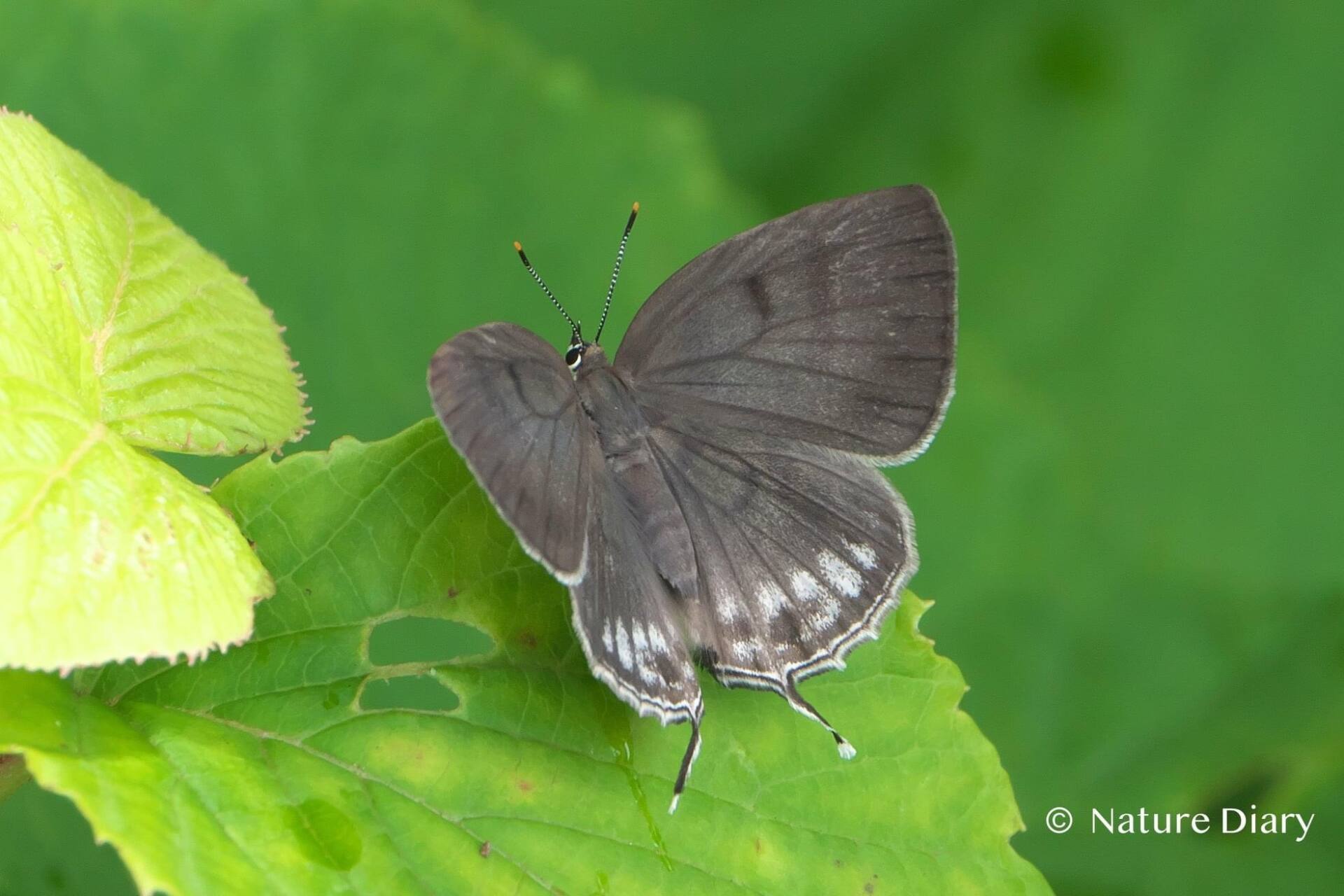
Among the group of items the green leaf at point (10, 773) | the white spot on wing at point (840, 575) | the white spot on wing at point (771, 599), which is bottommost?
the green leaf at point (10, 773)

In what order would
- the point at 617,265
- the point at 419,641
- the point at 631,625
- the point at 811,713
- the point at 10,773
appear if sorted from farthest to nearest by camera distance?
the point at 419,641, the point at 617,265, the point at 631,625, the point at 811,713, the point at 10,773

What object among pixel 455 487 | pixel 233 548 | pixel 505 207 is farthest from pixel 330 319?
pixel 233 548

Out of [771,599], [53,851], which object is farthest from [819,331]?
[53,851]

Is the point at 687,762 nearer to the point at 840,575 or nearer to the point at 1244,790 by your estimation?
the point at 840,575

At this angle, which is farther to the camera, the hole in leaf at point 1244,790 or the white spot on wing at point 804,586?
the hole in leaf at point 1244,790

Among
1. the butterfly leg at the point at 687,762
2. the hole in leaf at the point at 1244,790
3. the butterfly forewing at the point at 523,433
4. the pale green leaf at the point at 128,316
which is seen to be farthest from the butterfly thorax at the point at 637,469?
the hole in leaf at the point at 1244,790

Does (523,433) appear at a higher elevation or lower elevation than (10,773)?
higher

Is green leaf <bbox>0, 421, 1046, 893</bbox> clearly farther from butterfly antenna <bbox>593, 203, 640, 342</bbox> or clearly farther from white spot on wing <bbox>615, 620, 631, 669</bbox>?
butterfly antenna <bbox>593, 203, 640, 342</bbox>

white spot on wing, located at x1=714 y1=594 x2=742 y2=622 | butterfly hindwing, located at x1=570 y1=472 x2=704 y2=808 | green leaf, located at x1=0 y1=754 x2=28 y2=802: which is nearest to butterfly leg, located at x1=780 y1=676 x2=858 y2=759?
butterfly hindwing, located at x1=570 y1=472 x2=704 y2=808

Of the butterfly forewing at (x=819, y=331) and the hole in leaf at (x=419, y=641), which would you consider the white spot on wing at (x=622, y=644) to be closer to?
the butterfly forewing at (x=819, y=331)
